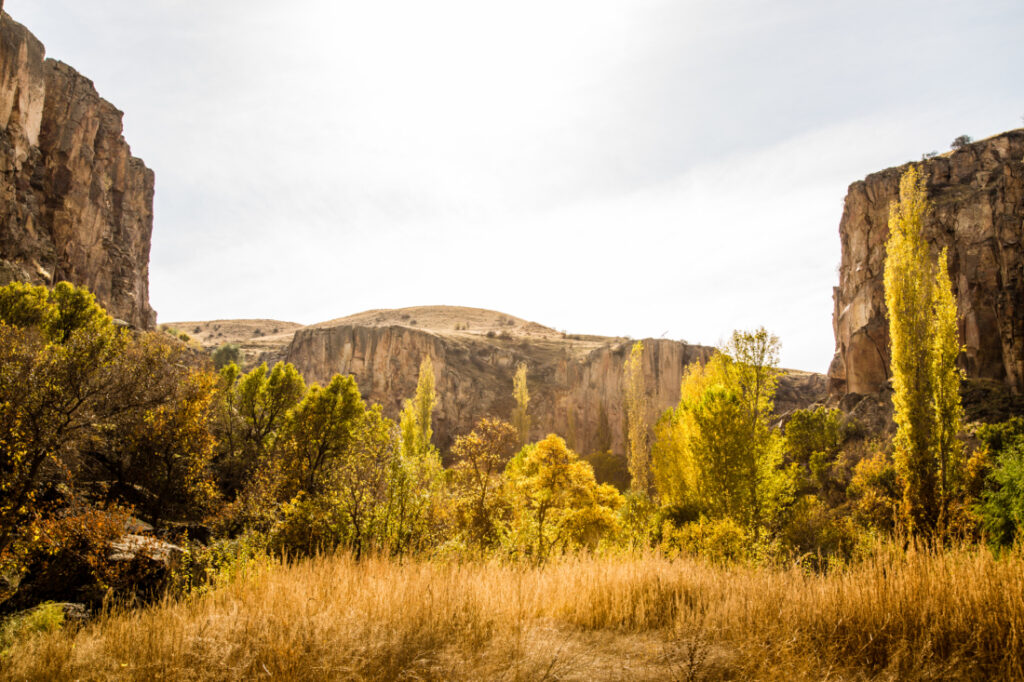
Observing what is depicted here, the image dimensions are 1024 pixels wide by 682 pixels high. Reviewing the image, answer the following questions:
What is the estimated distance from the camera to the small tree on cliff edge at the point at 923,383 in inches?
637

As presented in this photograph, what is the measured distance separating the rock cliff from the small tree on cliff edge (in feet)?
124

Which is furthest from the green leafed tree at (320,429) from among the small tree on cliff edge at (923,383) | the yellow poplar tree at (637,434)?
the yellow poplar tree at (637,434)

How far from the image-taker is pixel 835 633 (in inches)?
262

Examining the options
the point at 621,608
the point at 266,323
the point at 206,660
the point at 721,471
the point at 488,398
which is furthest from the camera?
Answer: the point at 266,323

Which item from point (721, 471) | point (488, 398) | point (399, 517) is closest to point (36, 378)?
point (399, 517)

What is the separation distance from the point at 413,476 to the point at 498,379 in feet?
151

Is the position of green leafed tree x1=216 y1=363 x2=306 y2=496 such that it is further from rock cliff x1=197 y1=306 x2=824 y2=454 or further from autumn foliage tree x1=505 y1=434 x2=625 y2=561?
rock cliff x1=197 y1=306 x2=824 y2=454

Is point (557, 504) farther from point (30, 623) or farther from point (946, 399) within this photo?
point (30, 623)

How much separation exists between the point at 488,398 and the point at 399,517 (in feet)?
144

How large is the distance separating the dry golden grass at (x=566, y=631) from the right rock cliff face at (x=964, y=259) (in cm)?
3543

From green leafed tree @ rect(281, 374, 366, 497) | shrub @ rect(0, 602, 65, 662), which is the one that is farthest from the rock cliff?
shrub @ rect(0, 602, 65, 662)

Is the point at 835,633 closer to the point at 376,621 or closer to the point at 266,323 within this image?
the point at 376,621

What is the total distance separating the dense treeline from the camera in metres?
12.0

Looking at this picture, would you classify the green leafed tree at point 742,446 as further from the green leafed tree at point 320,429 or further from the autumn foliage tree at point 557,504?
the green leafed tree at point 320,429
